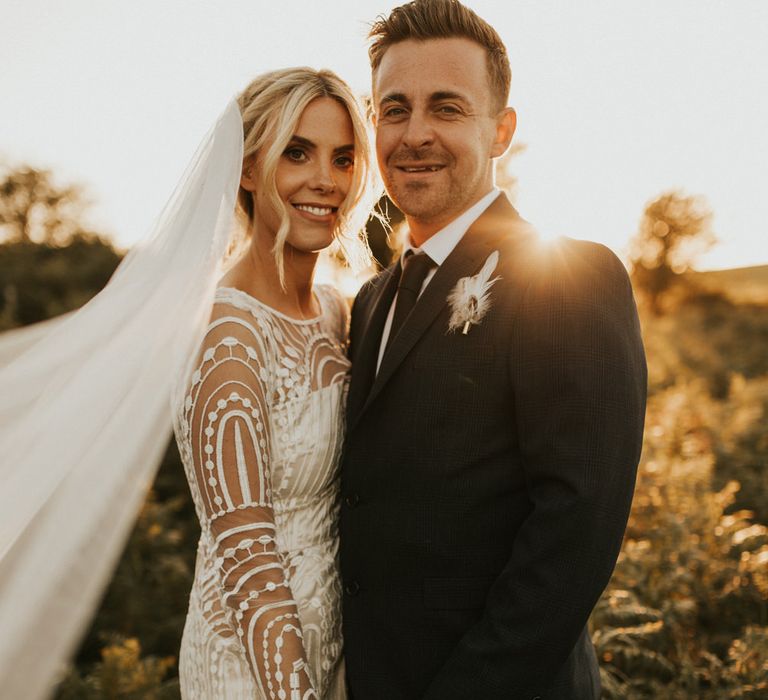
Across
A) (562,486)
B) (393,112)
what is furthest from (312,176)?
(562,486)

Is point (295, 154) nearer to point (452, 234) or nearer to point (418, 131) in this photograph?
point (418, 131)

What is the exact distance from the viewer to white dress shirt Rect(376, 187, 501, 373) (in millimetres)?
2574

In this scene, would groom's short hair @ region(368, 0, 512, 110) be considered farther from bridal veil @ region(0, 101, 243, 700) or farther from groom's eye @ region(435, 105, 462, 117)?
bridal veil @ region(0, 101, 243, 700)

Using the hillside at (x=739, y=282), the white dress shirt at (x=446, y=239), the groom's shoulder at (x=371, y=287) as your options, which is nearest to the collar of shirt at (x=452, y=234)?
the white dress shirt at (x=446, y=239)

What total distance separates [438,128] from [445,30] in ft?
1.22

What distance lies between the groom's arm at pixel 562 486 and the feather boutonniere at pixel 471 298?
8.6 inches

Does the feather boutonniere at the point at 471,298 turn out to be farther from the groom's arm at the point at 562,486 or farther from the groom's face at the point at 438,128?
the groom's face at the point at 438,128

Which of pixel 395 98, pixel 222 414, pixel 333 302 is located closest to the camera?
pixel 222 414

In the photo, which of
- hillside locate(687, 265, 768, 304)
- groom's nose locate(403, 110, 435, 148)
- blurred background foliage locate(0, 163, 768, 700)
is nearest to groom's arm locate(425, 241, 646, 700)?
groom's nose locate(403, 110, 435, 148)

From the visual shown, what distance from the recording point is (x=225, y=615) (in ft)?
8.28

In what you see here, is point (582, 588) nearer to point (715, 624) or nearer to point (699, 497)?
point (715, 624)

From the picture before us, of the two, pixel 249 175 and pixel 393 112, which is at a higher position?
pixel 393 112

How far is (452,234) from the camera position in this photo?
261 centimetres

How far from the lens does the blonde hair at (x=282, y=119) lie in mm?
2689
